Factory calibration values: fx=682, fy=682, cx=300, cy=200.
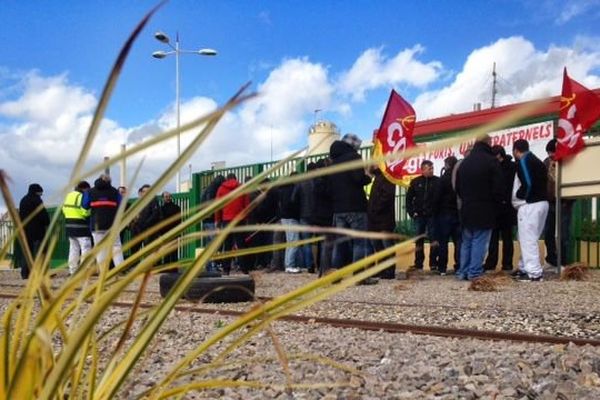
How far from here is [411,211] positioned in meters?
10.7

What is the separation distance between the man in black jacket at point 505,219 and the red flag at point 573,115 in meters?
0.74

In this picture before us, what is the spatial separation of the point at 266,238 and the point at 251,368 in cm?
974

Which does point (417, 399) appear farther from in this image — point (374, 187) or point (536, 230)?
point (374, 187)

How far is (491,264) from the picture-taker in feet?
35.0

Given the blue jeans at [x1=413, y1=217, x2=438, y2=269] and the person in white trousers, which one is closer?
→ the blue jeans at [x1=413, y1=217, x2=438, y2=269]

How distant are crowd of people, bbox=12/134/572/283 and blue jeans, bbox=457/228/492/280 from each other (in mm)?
13

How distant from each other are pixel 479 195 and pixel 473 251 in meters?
0.72

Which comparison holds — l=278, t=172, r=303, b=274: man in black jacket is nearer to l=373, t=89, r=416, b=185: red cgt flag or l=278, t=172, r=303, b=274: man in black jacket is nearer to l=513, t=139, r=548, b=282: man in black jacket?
l=373, t=89, r=416, b=185: red cgt flag

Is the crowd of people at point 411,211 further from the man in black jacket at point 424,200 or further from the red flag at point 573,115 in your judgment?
the red flag at point 573,115

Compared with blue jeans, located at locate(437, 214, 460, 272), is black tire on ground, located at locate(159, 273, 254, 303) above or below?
below

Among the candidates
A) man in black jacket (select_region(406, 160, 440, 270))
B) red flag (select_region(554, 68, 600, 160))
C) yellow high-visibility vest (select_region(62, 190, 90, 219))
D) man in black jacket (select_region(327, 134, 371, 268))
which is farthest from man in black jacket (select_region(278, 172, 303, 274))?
red flag (select_region(554, 68, 600, 160))

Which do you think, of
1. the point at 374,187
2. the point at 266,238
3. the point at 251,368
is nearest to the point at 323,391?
the point at 251,368

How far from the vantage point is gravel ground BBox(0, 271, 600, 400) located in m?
2.72

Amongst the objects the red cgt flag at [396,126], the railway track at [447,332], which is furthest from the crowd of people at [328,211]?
the red cgt flag at [396,126]
